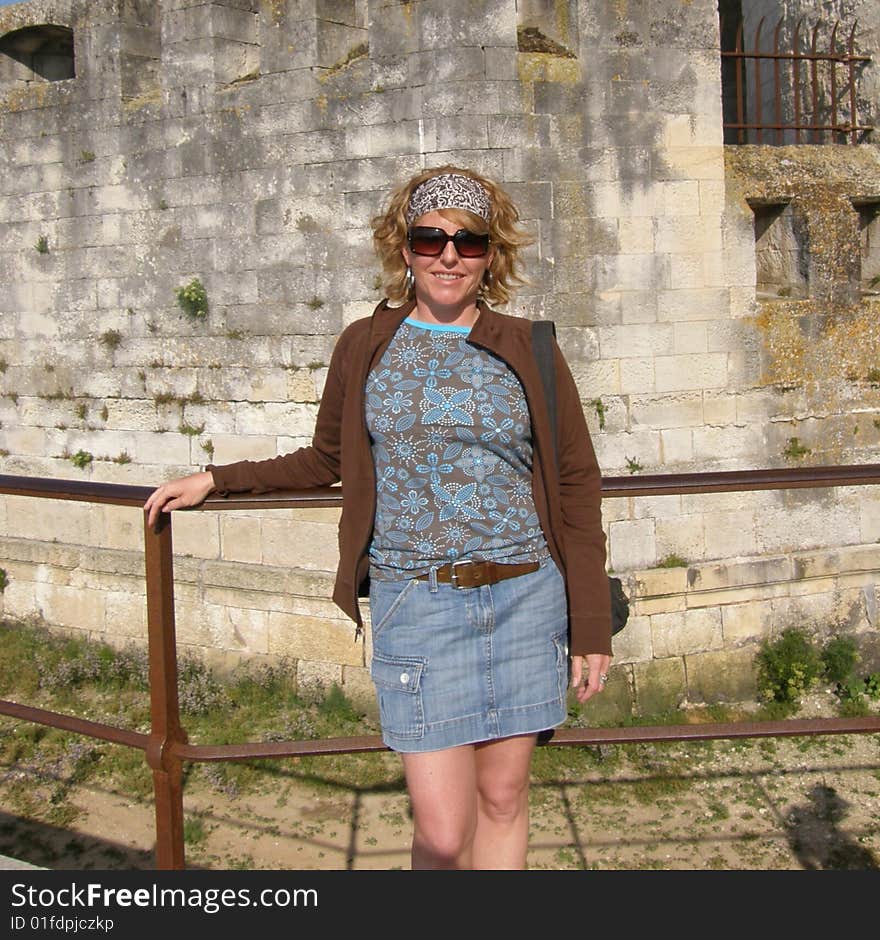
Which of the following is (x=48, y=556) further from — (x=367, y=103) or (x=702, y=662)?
(x=702, y=662)

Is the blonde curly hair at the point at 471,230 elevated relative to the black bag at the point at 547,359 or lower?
elevated

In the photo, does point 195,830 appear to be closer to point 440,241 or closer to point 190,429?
point 190,429

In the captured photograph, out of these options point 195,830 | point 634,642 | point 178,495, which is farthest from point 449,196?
point 634,642

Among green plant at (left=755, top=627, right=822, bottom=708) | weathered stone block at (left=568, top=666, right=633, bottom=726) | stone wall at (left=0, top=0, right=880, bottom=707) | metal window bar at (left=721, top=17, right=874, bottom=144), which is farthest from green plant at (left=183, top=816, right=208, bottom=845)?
metal window bar at (left=721, top=17, right=874, bottom=144)

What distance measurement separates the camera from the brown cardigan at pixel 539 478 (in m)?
2.36

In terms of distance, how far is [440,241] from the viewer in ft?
7.65

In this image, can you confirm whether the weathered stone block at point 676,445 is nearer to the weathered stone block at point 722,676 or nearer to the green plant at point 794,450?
the green plant at point 794,450

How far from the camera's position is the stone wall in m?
5.95

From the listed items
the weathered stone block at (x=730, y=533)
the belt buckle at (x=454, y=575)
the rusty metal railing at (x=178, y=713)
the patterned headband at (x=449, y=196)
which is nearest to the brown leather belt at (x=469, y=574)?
the belt buckle at (x=454, y=575)

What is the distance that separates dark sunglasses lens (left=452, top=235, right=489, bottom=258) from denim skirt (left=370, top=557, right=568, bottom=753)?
2.41 ft

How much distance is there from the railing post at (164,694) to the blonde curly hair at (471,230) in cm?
84

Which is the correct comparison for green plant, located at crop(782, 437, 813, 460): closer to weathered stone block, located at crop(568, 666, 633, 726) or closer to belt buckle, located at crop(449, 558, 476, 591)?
weathered stone block, located at crop(568, 666, 633, 726)

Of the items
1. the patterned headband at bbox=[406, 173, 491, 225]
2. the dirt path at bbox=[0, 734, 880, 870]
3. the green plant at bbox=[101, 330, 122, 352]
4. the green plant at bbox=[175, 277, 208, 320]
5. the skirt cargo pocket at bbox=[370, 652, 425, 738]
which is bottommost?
the dirt path at bbox=[0, 734, 880, 870]

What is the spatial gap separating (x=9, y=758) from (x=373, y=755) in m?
2.19
